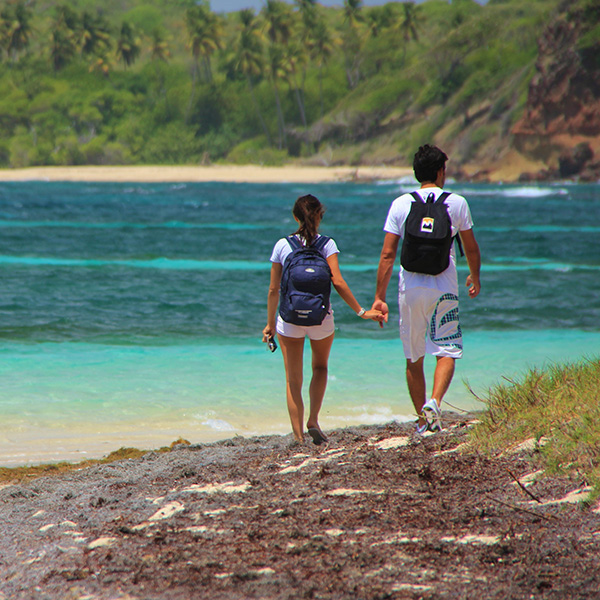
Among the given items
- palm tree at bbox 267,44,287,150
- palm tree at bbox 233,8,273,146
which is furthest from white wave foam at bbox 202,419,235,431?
palm tree at bbox 233,8,273,146

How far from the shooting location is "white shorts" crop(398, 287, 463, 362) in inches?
192

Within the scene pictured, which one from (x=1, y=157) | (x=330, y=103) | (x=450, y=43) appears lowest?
(x=1, y=157)

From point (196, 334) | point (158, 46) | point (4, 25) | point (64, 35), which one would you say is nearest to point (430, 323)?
point (196, 334)

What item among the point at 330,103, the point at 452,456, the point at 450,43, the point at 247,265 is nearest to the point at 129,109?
the point at 330,103

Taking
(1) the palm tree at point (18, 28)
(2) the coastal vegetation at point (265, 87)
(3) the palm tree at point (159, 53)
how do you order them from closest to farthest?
(2) the coastal vegetation at point (265, 87) → (1) the palm tree at point (18, 28) → (3) the palm tree at point (159, 53)

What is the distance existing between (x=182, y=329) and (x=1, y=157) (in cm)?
→ 9421

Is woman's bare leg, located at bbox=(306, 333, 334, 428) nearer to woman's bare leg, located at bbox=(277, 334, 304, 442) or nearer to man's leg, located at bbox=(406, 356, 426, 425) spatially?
woman's bare leg, located at bbox=(277, 334, 304, 442)

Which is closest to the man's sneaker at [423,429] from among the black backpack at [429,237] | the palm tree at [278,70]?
the black backpack at [429,237]

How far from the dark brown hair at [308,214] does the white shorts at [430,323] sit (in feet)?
2.34

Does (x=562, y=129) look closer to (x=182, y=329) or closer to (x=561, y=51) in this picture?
(x=561, y=51)

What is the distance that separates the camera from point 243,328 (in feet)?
40.5

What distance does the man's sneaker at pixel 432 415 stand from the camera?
191 inches

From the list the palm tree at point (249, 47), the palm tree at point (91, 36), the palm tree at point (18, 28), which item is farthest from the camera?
the palm tree at point (91, 36)

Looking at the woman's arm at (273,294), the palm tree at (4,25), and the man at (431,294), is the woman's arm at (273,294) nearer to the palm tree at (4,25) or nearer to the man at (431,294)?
the man at (431,294)
